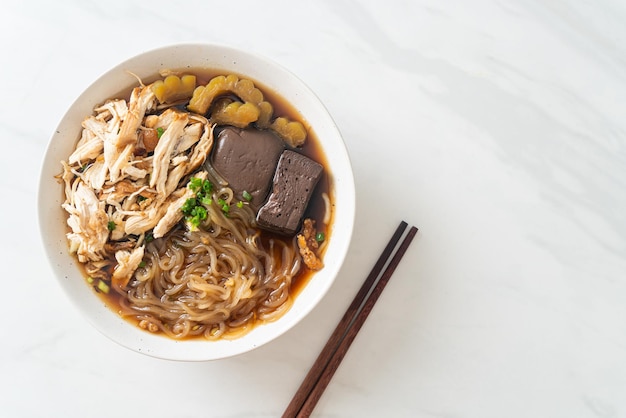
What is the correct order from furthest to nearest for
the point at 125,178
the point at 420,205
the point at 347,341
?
the point at 420,205 → the point at 347,341 → the point at 125,178

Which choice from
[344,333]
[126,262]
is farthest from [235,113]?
[344,333]

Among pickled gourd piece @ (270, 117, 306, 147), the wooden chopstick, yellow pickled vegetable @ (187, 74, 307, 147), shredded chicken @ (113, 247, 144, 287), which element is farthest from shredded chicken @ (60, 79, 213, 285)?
the wooden chopstick

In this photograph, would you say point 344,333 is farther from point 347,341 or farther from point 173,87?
point 173,87

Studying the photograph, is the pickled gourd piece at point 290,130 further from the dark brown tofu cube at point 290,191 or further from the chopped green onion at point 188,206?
the chopped green onion at point 188,206

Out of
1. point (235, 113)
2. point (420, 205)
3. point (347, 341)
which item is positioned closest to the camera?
point (235, 113)

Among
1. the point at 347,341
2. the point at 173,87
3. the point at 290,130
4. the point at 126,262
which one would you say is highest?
the point at 290,130

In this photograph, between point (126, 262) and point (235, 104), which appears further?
point (235, 104)
